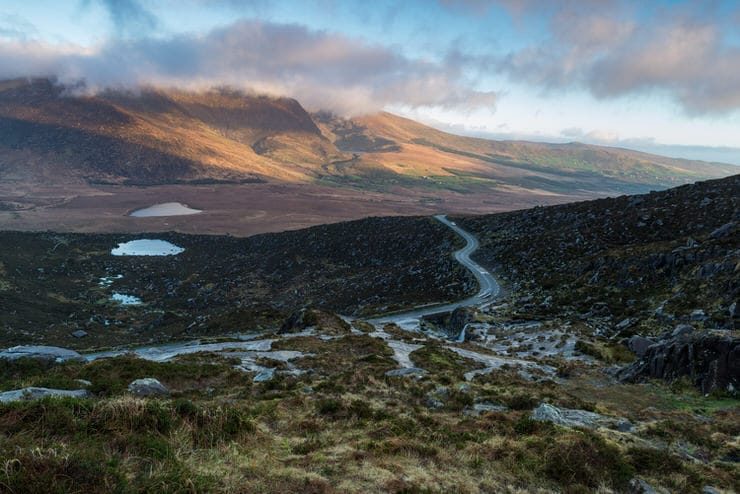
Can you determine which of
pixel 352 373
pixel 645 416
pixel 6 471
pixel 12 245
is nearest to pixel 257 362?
pixel 352 373

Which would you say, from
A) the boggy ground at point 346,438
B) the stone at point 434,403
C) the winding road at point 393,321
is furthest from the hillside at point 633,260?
the stone at point 434,403

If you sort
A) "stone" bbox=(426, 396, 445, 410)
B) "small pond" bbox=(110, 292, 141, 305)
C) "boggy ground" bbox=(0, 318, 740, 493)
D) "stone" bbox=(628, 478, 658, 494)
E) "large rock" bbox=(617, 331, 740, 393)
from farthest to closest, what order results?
"small pond" bbox=(110, 292, 141, 305)
"large rock" bbox=(617, 331, 740, 393)
"stone" bbox=(426, 396, 445, 410)
"stone" bbox=(628, 478, 658, 494)
"boggy ground" bbox=(0, 318, 740, 493)

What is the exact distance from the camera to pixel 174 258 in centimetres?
10506

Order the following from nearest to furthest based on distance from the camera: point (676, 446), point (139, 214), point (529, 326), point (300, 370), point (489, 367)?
point (676, 446), point (300, 370), point (489, 367), point (529, 326), point (139, 214)

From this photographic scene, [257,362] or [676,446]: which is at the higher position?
[676,446]

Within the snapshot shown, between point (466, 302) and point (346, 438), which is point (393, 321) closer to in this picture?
point (466, 302)

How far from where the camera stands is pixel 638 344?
28.3 metres

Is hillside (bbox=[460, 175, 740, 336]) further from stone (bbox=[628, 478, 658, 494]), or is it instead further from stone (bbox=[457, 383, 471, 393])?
stone (bbox=[628, 478, 658, 494])

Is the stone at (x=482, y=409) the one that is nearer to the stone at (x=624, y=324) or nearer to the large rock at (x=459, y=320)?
the stone at (x=624, y=324)

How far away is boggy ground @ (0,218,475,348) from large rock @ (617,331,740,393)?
31883mm

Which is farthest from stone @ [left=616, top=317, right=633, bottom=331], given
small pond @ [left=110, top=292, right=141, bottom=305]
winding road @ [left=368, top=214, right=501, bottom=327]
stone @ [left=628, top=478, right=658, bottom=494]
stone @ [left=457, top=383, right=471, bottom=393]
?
small pond @ [left=110, top=292, right=141, bottom=305]

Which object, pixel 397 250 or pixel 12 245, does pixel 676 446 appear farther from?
pixel 12 245

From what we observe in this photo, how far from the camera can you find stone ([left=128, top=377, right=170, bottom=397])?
15180mm

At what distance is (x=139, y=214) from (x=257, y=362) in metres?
195
